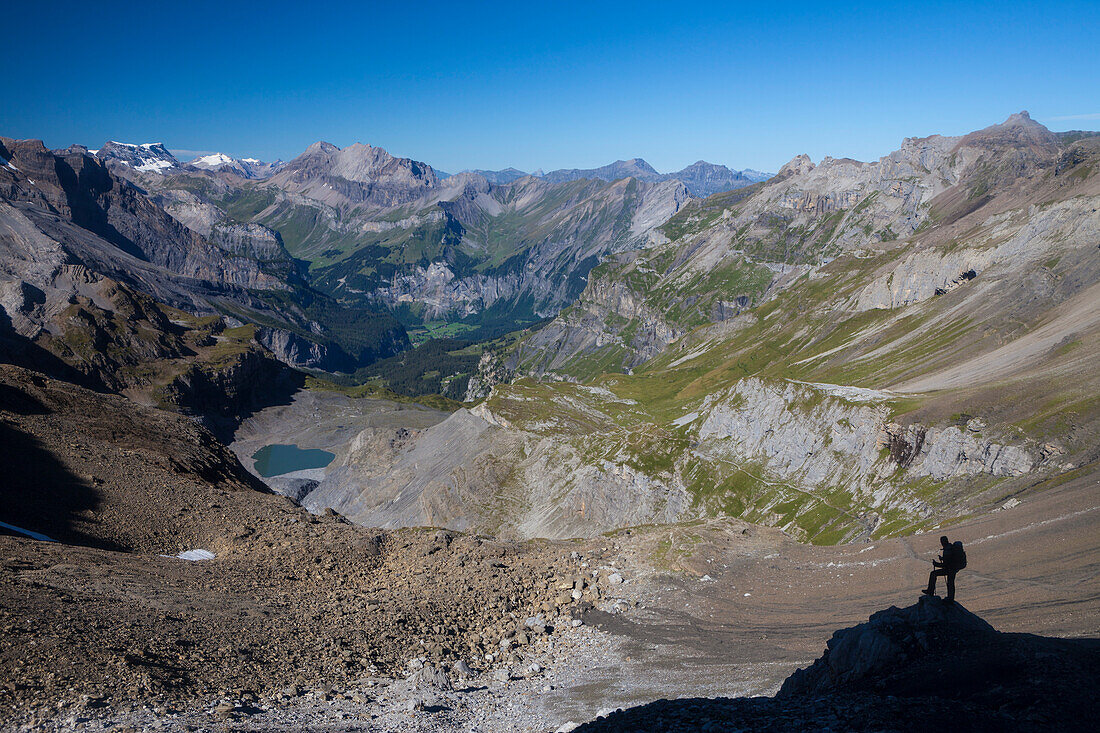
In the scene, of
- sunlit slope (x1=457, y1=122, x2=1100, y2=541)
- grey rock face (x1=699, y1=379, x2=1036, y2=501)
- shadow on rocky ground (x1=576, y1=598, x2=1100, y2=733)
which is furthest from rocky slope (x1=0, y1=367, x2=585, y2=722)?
grey rock face (x1=699, y1=379, x2=1036, y2=501)

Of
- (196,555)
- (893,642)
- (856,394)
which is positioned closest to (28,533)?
(196,555)

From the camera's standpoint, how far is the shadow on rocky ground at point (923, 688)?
60.1 feet

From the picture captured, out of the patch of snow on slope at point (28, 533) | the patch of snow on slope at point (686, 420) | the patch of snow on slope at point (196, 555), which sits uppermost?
the patch of snow on slope at point (686, 420)

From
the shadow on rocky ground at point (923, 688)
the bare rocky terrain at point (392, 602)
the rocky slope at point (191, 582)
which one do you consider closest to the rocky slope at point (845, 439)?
the bare rocky terrain at point (392, 602)

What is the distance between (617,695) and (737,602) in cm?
1606

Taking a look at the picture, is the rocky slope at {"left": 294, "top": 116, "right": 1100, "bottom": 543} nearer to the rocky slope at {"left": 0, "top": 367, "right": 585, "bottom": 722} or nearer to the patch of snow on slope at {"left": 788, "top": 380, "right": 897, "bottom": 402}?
the patch of snow on slope at {"left": 788, "top": 380, "right": 897, "bottom": 402}

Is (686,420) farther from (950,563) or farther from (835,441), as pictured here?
(950,563)

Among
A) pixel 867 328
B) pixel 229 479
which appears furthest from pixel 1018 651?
pixel 867 328

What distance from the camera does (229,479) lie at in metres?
54.6

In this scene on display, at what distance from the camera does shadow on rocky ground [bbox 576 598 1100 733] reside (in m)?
18.3

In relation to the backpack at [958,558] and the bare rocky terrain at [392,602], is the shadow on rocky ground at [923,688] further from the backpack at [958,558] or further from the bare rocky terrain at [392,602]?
the backpack at [958,558]

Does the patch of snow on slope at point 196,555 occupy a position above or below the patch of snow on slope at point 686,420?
below

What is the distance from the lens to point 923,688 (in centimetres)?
2103

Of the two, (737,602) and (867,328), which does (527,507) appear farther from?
(867,328)
